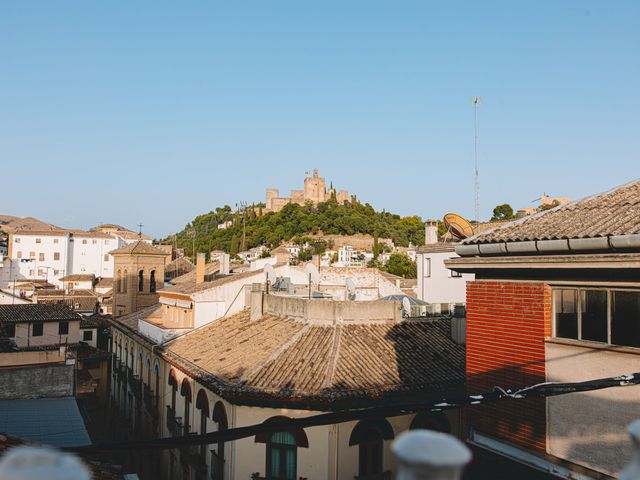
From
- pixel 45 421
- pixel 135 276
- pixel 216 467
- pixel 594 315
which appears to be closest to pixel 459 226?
pixel 594 315

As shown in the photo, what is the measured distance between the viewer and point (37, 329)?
111ft

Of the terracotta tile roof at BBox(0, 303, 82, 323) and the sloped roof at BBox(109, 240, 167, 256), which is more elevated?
the sloped roof at BBox(109, 240, 167, 256)

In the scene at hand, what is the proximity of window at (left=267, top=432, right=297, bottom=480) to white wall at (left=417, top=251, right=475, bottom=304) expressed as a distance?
20070mm

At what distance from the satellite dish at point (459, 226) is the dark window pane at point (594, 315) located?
11.8ft

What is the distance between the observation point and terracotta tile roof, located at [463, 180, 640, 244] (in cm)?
596

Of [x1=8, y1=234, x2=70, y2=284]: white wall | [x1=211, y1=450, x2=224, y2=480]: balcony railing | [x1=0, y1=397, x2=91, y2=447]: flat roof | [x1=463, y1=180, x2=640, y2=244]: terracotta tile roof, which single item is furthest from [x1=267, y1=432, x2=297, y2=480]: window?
[x1=8, y1=234, x2=70, y2=284]: white wall

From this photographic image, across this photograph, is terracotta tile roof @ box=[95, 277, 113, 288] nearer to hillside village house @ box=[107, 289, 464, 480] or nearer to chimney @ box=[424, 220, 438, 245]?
chimney @ box=[424, 220, 438, 245]

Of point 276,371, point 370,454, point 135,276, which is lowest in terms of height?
point 370,454

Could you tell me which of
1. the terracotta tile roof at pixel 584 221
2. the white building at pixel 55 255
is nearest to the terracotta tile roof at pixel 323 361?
the terracotta tile roof at pixel 584 221

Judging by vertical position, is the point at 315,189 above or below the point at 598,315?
above

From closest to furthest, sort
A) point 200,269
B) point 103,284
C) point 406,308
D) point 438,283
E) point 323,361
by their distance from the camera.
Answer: point 323,361 → point 406,308 → point 200,269 → point 438,283 → point 103,284

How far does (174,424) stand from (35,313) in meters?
19.9

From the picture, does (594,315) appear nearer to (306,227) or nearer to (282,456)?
(282,456)

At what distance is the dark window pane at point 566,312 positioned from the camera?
6.22 meters
